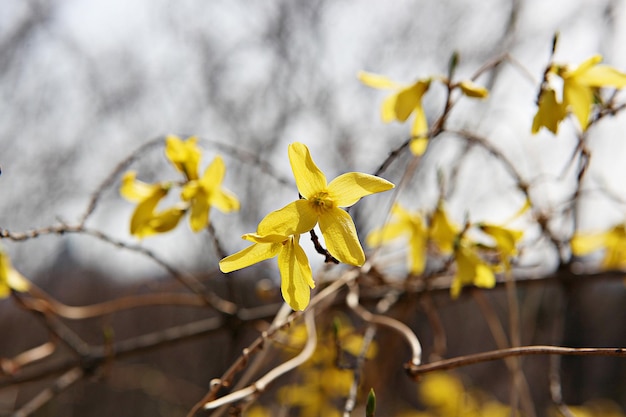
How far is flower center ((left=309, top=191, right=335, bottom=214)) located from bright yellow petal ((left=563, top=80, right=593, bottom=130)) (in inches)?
16.7

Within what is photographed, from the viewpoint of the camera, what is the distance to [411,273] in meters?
1.22

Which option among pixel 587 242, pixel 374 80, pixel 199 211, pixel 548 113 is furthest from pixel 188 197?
pixel 587 242

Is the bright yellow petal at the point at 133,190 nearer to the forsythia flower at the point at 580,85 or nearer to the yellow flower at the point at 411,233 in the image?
the yellow flower at the point at 411,233

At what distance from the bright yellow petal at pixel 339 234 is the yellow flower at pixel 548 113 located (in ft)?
1.15

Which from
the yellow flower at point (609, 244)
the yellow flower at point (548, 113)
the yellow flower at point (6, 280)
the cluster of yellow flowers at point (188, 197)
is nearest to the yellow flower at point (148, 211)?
the cluster of yellow flowers at point (188, 197)

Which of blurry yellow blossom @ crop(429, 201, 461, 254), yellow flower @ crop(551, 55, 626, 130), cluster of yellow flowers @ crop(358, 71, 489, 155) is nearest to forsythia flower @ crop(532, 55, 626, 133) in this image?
yellow flower @ crop(551, 55, 626, 130)

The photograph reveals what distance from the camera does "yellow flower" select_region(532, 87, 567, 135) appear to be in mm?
811

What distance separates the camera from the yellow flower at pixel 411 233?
1.16 metres

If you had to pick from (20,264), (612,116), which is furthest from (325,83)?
(20,264)

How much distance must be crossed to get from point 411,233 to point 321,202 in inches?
24.5

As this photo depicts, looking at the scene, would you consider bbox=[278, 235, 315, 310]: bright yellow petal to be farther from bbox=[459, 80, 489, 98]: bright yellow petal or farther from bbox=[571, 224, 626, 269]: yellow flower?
bbox=[571, 224, 626, 269]: yellow flower

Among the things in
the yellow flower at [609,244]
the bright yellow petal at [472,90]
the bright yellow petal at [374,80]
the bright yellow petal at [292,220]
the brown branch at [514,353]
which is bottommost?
the yellow flower at [609,244]

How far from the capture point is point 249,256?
63cm

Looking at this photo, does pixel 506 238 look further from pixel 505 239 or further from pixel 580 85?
pixel 580 85
